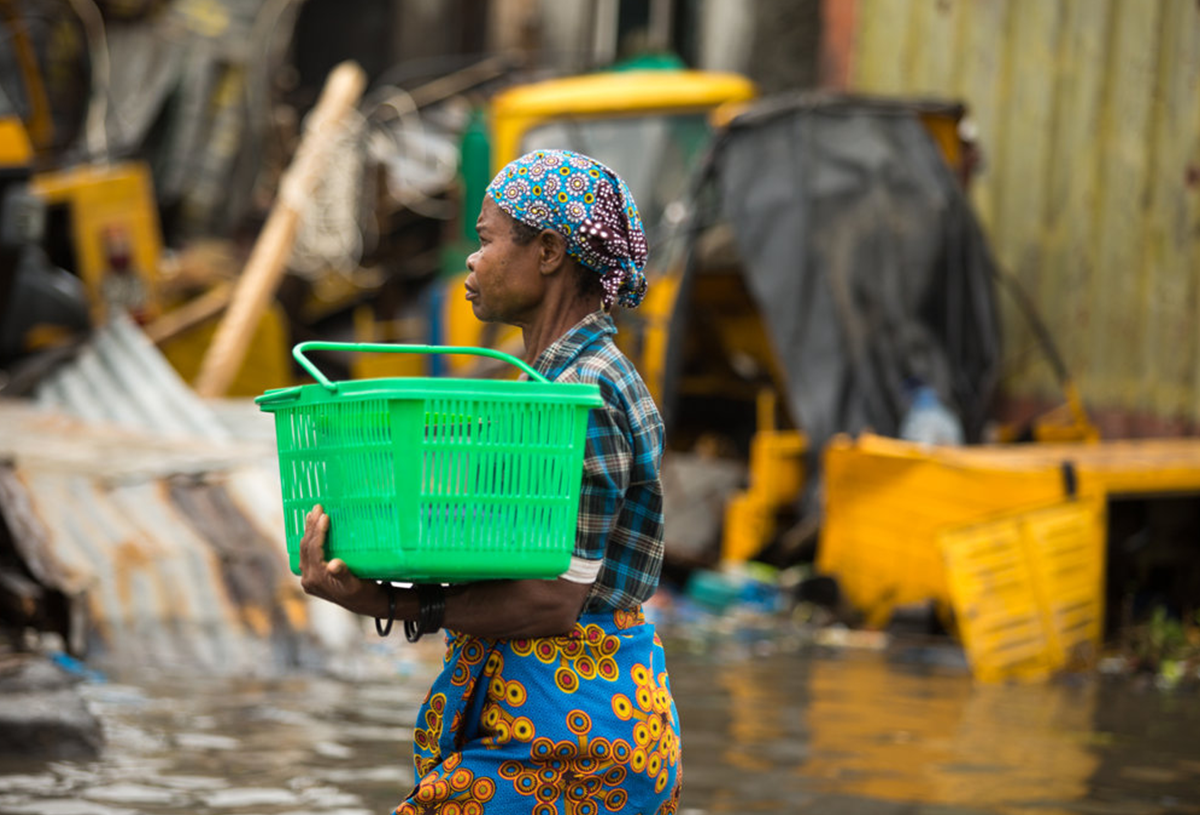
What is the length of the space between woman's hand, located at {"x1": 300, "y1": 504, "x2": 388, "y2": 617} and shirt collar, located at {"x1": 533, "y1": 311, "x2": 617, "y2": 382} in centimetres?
39

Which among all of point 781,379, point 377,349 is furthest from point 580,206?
point 781,379

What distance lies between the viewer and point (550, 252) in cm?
237

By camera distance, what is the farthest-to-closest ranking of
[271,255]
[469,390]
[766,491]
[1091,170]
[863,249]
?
1. [271,255]
2. [1091,170]
3. [863,249]
4. [766,491]
5. [469,390]

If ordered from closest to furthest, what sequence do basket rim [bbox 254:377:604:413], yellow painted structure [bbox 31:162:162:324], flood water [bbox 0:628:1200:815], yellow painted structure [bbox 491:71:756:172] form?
basket rim [bbox 254:377:604:413]
flood water [bbox 0:628:1200:815]
yellow painted structure [bbox 491:71:756:172]
yellow painted structure [bbox 31:162:162:324]

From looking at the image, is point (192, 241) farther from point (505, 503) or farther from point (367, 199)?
point (505, 503)

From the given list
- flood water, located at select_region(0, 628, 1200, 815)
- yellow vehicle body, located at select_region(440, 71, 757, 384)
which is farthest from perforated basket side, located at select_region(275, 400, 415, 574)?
yellow vehicle body, located at select_region(440, 71, 757, 384)

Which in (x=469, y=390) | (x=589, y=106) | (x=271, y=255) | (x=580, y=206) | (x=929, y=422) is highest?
(x=589, y=106)

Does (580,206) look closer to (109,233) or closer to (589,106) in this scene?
(589,106)

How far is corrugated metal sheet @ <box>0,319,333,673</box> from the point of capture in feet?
20.6

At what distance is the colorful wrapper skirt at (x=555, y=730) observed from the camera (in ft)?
7.50

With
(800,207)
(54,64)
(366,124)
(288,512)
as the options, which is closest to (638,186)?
(800,207)

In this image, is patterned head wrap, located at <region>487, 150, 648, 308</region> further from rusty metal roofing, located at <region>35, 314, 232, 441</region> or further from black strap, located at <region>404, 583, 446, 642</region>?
rusty metal roofing, located at <region>35, 314, 232, 441</region>

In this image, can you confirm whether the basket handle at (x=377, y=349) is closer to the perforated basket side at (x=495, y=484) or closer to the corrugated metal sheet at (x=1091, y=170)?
the perforated basket side at (x=495, y=484)

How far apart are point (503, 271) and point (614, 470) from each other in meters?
0.36
